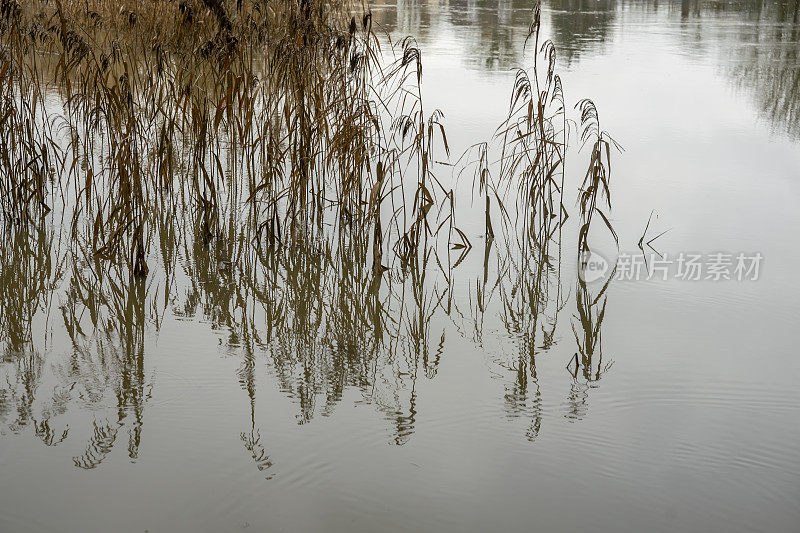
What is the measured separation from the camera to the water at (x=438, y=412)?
1890mm

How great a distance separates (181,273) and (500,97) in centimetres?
386

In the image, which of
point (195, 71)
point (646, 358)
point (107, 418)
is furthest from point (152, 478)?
point (195, 71)

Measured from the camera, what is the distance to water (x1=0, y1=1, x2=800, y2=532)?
74.4 inches

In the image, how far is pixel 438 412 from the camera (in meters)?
2.32

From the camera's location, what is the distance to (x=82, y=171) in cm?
455

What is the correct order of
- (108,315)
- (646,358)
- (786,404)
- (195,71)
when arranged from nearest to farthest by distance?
1. (786,404)
2. (646,358)
3. (108,315)
4. (195,71)

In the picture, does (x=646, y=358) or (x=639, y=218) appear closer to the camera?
(x=646, y=358)

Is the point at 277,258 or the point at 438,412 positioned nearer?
the point at 438,412

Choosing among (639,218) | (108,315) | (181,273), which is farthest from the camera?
(639,218)

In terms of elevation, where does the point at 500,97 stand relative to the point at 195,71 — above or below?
below

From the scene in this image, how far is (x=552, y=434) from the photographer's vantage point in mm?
2213

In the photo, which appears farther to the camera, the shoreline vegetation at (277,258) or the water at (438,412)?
the shoreline vegetation at (277,258)

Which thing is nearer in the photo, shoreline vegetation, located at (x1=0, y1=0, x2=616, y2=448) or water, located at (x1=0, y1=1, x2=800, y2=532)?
water, located at (x1=0, y1=1, x2=800, y2=532)

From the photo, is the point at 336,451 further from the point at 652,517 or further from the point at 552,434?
the point at 652,517
